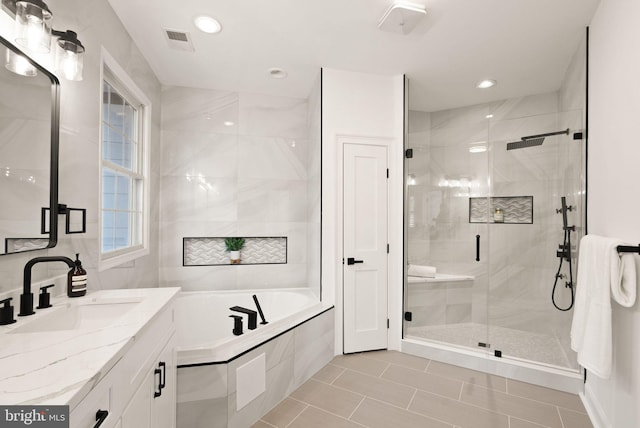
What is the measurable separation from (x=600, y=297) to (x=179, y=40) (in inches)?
129

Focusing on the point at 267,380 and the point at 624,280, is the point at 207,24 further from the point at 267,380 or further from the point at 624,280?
the point at 624,280

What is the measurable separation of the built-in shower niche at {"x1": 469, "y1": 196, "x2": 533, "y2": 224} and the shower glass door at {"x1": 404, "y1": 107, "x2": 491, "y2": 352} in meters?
0.02

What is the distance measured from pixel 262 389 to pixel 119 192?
1.94 metres

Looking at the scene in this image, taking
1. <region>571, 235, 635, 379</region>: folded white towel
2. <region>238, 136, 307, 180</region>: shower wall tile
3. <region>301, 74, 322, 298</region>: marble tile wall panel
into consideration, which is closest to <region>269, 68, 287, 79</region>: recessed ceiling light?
<region>301, 74, 322, 298</region>: marble tile wall panel

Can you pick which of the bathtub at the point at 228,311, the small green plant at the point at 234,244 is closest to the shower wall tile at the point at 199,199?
the small green plant at the point at 234,244

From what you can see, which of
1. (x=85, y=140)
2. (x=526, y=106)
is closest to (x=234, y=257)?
(x=85, y=140)

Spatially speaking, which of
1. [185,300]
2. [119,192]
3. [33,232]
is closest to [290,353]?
[185,300]

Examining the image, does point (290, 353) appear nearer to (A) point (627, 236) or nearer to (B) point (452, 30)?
(A) point (627, 236)

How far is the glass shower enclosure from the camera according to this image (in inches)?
104

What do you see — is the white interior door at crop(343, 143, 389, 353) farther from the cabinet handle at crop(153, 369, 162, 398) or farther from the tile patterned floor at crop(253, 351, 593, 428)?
the cabinet handle at crop(153, 369, 162, 398)

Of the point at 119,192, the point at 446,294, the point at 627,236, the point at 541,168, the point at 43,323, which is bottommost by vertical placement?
the point at 446,294

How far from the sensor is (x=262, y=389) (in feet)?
6.54

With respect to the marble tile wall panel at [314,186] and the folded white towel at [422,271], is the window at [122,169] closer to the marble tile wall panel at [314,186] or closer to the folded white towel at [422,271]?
the marble tile wall panel at [314,186]

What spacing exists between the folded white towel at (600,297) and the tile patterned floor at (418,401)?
2.13 feet
